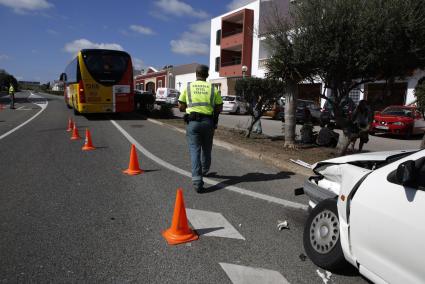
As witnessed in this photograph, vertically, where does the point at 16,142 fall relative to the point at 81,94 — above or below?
below

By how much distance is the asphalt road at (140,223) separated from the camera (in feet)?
10.8

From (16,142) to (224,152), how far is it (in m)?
5.58

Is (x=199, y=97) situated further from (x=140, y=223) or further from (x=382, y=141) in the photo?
(x=382, y=141)

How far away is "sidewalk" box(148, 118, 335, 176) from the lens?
7.68 m

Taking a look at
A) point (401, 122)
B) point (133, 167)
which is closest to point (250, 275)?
point (133, 167)

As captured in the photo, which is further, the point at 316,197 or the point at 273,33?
the point at 273,33

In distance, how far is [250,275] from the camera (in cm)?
326

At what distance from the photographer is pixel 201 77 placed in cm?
579

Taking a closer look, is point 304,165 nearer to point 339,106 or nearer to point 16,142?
point 339,106

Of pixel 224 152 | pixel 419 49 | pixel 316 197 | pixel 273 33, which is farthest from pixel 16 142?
pixel 419 49

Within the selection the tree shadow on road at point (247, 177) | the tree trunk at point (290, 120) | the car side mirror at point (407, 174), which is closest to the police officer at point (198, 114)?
the tree shadow on road at point (247, 177)

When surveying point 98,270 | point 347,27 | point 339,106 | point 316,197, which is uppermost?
point 347,27

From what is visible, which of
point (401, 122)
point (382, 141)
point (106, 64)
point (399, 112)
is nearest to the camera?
point (382, 141)

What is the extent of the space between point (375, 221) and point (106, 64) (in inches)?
643
